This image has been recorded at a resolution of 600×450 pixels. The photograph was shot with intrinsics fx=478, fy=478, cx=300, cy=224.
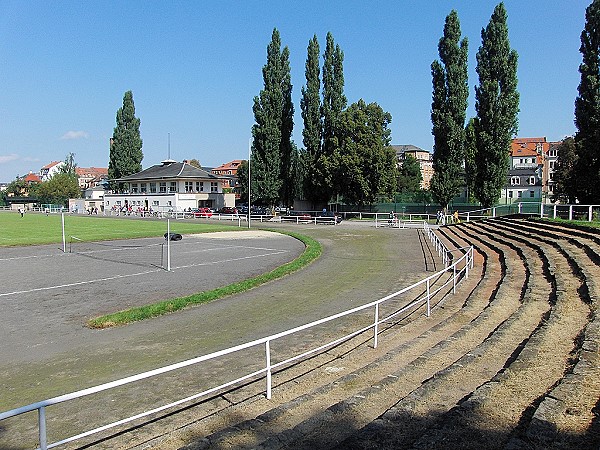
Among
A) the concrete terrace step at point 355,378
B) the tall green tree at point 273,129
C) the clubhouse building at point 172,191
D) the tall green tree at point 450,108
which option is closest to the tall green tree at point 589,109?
the tall green tree at point 450,108

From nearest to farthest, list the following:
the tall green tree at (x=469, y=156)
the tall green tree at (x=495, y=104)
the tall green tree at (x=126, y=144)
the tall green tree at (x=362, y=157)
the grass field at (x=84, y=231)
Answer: the grass field at (x=84, y=231), the tall green tree at (x=495, y=104), the tall green tree at (x=469, y=156), the tall green tree at (x=362, y=157), the tall green tree at (x=126, y=144)

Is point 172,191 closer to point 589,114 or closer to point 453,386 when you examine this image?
point 589,114

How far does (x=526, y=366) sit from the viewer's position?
20.8 feet

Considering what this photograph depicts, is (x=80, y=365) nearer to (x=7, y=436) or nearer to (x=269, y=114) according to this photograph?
(x=7, y=436)

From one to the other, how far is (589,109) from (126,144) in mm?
77190

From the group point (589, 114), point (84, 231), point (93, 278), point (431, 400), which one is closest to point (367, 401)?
point (431, 400)

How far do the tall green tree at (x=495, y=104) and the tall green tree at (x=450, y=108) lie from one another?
3.91m

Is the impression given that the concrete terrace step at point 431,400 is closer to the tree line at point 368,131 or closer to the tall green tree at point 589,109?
the tall green tree at point 589,109

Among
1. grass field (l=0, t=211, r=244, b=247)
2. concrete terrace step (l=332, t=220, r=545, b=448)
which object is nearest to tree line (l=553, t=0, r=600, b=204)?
grass field (l=0, t=211, r=244, b=247)

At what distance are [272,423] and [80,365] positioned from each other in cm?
532

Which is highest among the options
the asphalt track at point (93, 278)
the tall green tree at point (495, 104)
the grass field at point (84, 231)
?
the tall green tree at point (495, 104)

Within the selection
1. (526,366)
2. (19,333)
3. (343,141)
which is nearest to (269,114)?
(343,141)

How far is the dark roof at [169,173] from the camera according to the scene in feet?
274

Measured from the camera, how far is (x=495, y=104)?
4531cm
